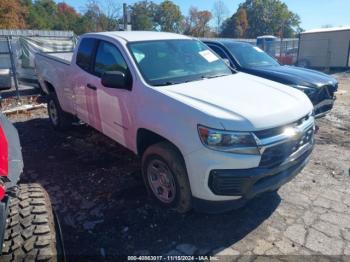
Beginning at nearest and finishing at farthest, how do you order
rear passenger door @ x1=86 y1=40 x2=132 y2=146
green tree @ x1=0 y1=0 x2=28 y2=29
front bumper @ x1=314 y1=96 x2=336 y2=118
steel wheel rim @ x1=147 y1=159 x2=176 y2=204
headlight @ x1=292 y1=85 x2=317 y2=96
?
1. steel wheel rim @ x1=147 y1=159 x2=176 y2=204
2. rear passenger door @ x1=86 y1=40 x2=132 y2=146
3. headlight @ x1=292 y1=85 x2=317 y2=96
4. front bumper @ x1=314 y1=96 x2=336 y2=118
5. green tree @ x1=0 y1=0 x2=28 y2=29

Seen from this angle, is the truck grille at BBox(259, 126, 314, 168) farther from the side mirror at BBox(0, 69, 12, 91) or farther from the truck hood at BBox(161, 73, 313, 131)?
the side mirror at BBox(0, 69, 12, 91)

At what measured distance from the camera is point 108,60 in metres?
4.39

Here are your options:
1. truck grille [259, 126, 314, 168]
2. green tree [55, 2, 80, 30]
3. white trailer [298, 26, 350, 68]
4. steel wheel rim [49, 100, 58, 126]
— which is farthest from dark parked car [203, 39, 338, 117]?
green tree [55, 2, 80, 30]

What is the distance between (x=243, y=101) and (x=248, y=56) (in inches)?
174

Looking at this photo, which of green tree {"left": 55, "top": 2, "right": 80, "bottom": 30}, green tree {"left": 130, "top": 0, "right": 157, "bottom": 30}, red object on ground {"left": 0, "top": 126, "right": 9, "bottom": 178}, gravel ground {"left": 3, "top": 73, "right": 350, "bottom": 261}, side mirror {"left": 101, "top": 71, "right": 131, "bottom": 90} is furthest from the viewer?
green tree {"left": 130, "top": 0, "right": 157, "bottom": 30}

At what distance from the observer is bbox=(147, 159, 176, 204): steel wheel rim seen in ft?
11.1

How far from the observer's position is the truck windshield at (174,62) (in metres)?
3.81

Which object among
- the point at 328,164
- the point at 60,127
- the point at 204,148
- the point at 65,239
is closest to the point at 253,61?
the point at 328,164

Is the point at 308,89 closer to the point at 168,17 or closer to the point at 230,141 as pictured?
the point at 230,141

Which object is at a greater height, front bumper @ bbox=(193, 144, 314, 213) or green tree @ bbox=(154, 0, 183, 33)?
green tree @ bbox=(154, 0, 183, 33)

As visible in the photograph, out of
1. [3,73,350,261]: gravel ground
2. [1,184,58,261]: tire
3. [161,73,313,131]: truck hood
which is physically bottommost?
[3,73,350,261]: gravel ground

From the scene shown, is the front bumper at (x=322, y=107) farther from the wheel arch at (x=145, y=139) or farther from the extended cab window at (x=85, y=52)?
the extended cab window at (x=85, y=52)

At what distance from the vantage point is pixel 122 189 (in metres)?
4.16

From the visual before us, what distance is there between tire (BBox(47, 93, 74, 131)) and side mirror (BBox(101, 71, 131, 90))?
9.16 feet
